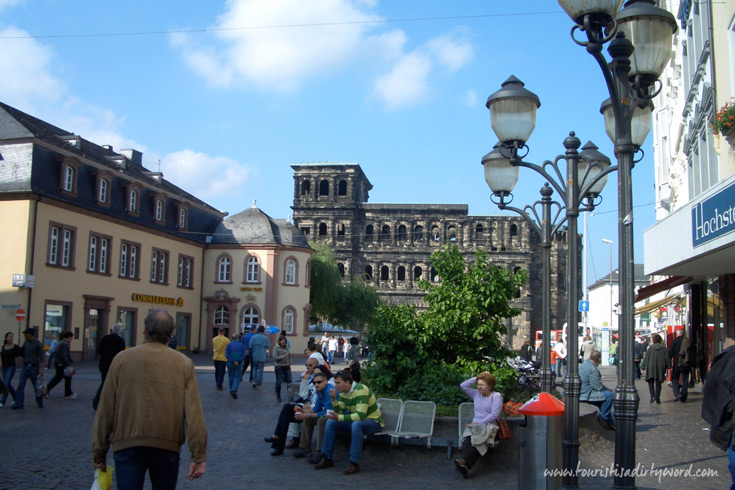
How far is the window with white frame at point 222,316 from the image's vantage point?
5072cm

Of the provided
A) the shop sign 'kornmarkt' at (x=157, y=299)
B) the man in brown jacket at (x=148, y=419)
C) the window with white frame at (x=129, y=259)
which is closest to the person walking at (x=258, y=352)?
the man in brown jacket at (x=148, y=419)

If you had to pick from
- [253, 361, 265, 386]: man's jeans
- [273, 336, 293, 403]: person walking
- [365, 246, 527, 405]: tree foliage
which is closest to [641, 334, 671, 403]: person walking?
[365, 246, 527, 405]: tree foliage

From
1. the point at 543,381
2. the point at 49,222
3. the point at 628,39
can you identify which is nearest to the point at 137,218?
the point at 49,222

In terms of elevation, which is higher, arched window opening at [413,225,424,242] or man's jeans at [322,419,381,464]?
arched window opening at [413,225,424,242]

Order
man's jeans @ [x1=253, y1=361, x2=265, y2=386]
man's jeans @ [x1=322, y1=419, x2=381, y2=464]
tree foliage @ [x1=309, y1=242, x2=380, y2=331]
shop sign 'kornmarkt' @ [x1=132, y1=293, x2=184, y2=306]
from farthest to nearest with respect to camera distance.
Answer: tree foliage @ [x1=309, y1=242, x2=380, y2=331] → shop sign 'kornmarkt' @ [x1=132, y1=293, x2=184, y2=306] → man's jeans @ [x1=253, y1=361, x2=265, y2=386] → man's jeans @ [x1=322, y1=419, x2=381, y2=464]

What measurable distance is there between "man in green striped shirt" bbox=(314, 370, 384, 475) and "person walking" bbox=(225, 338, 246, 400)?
366 inches

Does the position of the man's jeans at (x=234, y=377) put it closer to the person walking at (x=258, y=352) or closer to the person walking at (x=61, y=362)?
the person walking at (x=258, y=352)

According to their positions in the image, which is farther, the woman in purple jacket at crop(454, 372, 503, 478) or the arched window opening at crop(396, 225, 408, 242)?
the arched window opening at crop(396, 225, 408, 242)

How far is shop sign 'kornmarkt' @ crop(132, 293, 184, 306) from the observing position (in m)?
41.3

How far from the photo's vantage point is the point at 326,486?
8.51m

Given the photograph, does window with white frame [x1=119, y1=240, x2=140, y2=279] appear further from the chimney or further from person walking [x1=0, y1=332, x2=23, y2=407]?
person walking [x1=0, y1=332, x2=23, y2=407]

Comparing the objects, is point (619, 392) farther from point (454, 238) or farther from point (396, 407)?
point (454, 238)

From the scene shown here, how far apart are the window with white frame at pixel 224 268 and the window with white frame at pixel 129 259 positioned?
9629 millimetres

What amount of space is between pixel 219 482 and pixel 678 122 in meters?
23.7
